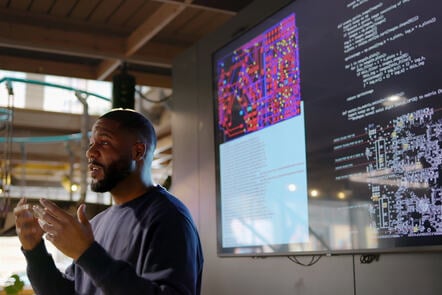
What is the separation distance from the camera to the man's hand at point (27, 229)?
1.94m

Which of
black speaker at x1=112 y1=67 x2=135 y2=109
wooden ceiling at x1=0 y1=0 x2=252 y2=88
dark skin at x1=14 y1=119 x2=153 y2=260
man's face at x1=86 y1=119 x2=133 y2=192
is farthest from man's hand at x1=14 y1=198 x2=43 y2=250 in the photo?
black speaker at x1=112 y1=67 x2=135 y2=109

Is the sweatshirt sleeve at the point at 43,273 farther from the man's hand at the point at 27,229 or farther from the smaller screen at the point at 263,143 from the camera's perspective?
the smaller screen at the point at 263,143

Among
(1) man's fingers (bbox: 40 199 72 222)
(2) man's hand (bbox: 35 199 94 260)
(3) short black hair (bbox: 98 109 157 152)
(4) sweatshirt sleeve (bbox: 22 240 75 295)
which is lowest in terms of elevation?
(4) sweatshirt sleeve (bbox: 22 240 75 295)

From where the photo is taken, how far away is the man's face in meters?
1.89

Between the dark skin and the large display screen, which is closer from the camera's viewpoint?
the dark skin

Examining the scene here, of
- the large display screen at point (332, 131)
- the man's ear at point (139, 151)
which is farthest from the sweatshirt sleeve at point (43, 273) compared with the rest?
the large display screen at point (332, 131)

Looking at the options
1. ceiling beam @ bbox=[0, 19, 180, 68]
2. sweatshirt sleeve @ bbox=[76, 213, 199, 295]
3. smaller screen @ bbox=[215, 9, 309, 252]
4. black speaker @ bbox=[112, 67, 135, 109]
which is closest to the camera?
sweatshirt sleeve @ bbox=[76, 213, 199, 295]

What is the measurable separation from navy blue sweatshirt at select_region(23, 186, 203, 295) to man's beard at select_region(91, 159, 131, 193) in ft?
0.27

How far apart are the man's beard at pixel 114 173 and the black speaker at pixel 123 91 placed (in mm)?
3033

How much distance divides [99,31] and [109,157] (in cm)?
326

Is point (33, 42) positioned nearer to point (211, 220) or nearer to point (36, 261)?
point (211, 220)

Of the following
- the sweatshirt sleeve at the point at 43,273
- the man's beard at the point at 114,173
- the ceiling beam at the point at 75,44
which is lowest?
the sweatshirt sleeve at the point at 43,273

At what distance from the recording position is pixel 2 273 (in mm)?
4883

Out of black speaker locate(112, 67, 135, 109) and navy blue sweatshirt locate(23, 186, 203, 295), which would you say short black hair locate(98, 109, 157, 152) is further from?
black speaker locate(112, 67, 135, 109)
